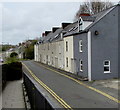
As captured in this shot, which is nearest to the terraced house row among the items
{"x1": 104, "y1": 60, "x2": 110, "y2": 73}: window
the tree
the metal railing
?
{"x1": 104, "y1": 60, "x2": 110, "y2": 73}: window

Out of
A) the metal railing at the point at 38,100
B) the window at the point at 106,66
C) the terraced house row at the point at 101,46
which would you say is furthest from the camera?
the window at the point at 106,66

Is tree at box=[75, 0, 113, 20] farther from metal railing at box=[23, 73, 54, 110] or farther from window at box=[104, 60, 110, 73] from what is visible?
metal railing at box=[23, 73, 54, 110]

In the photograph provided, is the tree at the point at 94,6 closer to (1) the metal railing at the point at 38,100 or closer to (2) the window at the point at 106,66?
(2) the window at the point at 106,66

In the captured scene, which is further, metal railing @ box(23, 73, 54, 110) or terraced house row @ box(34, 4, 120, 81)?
terraced house row @ box(34, 4, 120, 81)

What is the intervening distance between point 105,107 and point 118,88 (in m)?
5.99

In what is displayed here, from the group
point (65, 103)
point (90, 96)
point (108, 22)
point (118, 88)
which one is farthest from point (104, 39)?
point (65, 103)

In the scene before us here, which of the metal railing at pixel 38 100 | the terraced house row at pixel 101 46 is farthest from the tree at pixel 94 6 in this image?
the metal railing at pixel 38 100

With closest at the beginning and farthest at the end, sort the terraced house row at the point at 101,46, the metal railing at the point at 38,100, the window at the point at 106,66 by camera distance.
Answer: the metal railing at the point at 38,100 → the terraced house row at the point at 101,46 → the window at the point at 106,66

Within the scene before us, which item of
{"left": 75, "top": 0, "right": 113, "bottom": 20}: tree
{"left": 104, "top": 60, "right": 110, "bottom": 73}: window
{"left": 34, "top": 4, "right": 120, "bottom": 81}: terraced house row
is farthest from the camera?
{"left": 75, "top": 0, "right": 113, "bottom": 20}: tree

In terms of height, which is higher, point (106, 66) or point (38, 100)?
point (38, 100)

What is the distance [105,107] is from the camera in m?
10.4

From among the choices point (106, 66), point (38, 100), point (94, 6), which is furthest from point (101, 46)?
point (94, 6)

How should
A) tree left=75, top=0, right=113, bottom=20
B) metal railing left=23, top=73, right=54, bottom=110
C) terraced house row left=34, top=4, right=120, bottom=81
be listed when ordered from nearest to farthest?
metal railing left=23, top=73, right=54, bottom=110 < terraced house row left=34, top=4, right=120, bottom=81 < tree left=75, top=0, right=113, bottom=20

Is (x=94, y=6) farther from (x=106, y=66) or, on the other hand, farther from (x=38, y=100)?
(x=38, y=100)
